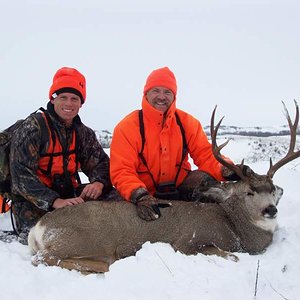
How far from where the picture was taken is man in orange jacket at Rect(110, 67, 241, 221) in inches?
187

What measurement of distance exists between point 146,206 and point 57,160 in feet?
4.18

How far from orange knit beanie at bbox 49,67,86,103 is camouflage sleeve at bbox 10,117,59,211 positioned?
0.53 m

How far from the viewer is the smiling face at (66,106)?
15.5 feet

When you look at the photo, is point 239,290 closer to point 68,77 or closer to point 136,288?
point 136,288

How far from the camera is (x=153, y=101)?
4980 mm

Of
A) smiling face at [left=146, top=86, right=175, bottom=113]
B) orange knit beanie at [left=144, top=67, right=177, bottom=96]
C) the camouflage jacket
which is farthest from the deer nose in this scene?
the camouflage jacket

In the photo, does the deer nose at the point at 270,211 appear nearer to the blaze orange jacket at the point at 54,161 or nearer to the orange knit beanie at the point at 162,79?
the orange knit beanie at the point at 162,79

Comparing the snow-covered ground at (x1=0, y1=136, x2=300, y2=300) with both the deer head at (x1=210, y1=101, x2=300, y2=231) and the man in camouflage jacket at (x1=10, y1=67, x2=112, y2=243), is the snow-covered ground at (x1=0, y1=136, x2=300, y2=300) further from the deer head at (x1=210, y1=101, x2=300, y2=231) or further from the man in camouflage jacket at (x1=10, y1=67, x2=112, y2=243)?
the man in camouflage jacket at (x1=10, y1=67, x2=112, y2=243)

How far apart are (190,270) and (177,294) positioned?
0.40m

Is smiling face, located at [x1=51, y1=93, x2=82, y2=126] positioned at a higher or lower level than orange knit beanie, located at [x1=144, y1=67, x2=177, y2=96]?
lower

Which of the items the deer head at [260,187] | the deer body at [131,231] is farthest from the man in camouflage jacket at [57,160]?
the deer head at [260,187]

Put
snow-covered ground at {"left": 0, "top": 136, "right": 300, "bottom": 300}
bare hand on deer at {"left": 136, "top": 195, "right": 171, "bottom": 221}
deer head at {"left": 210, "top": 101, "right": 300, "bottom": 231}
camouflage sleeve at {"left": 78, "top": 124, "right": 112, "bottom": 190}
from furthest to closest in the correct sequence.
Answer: camouflage sleeve at {"left": 78, "top": 124, "right": 112, "bottom": 190} → deer head at {"left": 210, "top": 101, "right": 300, "bottom": 231} → bare hand on deer at {"left": 136, "top": 195, "right": 171, "bottom": 221} → snow-covered ground at {"left": 0, "top": 136, "right": 300, "bottom": 300}

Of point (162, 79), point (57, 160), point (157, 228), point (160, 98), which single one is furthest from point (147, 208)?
point (162, 79)

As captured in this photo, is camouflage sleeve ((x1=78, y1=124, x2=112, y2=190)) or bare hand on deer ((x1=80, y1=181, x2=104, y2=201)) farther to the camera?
camouflage sleeve ((x1=78, y1=124, x2=112, y2=190))
